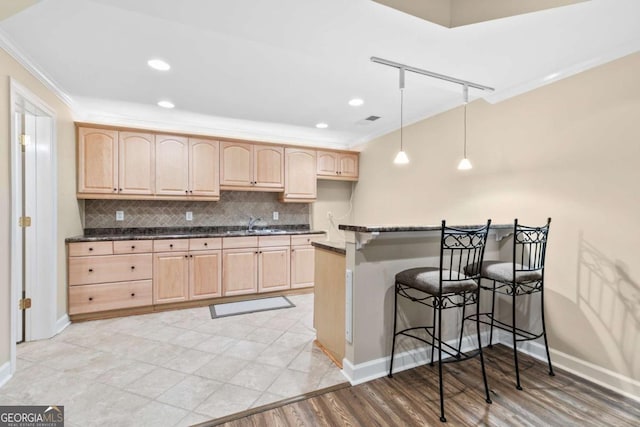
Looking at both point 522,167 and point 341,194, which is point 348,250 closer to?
point 522,167

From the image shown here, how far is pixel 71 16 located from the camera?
190 centimetres

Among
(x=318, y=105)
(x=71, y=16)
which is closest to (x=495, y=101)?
(x=318, y=105)

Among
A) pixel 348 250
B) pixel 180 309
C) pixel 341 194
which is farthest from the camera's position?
pixel 341 194

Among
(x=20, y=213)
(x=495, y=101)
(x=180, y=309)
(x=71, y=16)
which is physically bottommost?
(x=180, y=309)

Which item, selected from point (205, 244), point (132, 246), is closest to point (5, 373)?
point (132, 246)

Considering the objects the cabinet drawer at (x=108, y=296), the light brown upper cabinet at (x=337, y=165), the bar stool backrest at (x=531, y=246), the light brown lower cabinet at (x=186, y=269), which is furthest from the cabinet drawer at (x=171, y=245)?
the bar stool backrest at (x=531, y=246)

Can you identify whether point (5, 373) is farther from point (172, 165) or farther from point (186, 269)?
point (172, 165)

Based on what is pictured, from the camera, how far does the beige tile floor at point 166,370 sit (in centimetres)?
187

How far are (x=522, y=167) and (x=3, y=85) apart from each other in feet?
13.5

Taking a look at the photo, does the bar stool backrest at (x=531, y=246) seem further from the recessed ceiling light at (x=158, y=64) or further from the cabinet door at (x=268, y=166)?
the cabinet door at (x=268, y=166)

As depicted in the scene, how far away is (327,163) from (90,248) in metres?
3.33

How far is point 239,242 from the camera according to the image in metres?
4.02

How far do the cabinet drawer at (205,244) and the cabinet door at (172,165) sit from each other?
685mm

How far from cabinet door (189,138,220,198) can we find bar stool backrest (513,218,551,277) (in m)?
3.51
